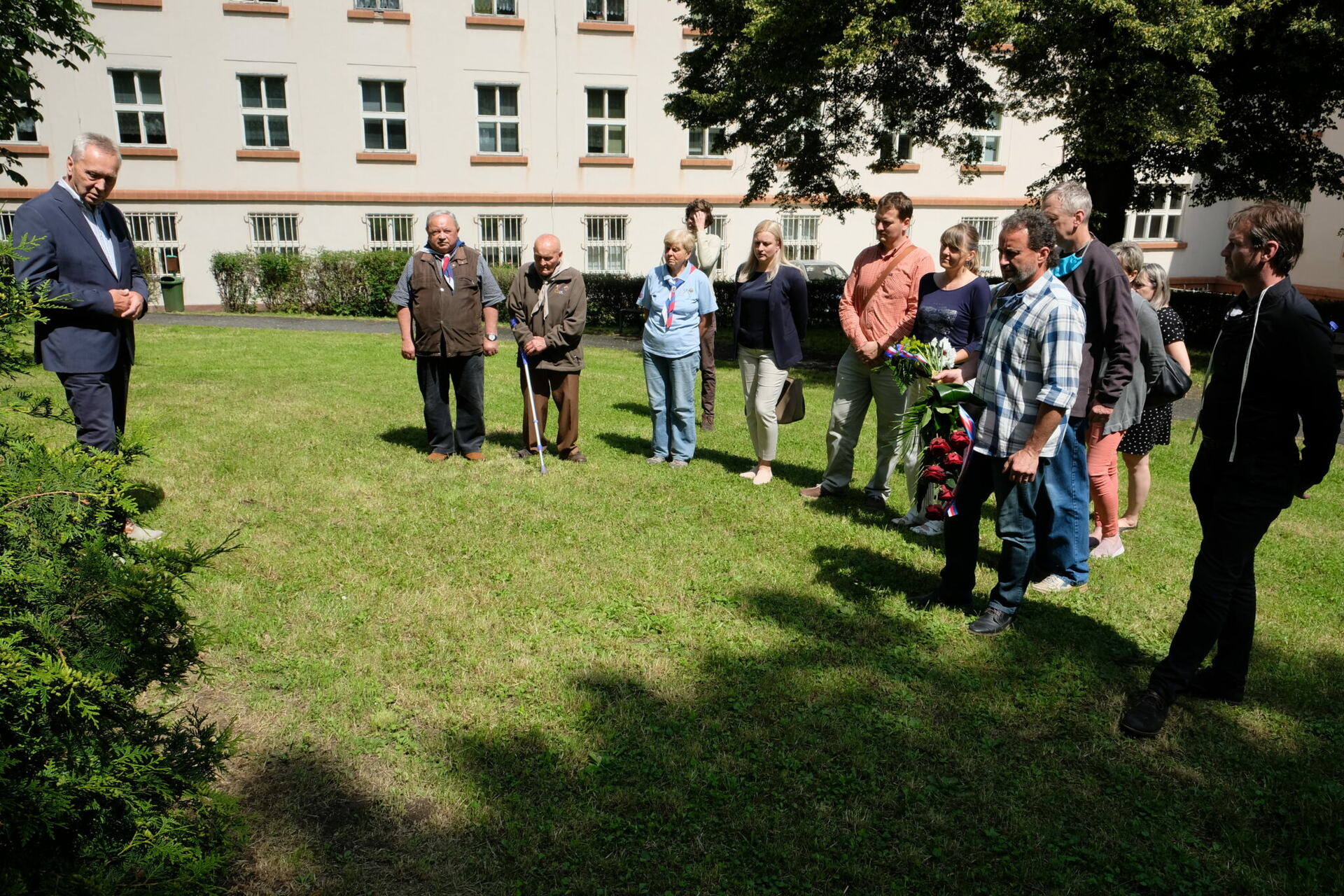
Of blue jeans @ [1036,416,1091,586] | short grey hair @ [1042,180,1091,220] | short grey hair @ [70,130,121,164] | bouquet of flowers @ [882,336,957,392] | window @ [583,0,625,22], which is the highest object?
window @ [583,0,625,22]

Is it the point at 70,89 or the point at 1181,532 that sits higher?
the point at 70,89

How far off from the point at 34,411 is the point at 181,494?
4278mm

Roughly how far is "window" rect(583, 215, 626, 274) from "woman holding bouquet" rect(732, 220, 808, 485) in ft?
65.1

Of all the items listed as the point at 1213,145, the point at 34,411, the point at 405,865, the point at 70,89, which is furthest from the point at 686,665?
the point at 70,89

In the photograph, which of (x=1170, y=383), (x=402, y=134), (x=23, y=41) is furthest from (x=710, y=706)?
(x=402, y=134)

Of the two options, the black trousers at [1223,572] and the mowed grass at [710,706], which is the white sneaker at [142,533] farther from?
the black trousers at [1223,572]

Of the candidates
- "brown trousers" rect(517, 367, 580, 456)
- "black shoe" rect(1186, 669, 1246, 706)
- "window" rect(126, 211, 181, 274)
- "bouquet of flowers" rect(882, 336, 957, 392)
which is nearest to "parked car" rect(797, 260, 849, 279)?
"window" rect(126, 211, 181, 274)

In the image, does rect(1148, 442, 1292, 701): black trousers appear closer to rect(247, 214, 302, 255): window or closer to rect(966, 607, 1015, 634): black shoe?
rect(966, 607, 1015, 634): black shoe

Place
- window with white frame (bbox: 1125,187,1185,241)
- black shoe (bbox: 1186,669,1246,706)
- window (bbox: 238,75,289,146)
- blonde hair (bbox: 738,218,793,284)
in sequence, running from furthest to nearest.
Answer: window with white frame (bbox: 1125,187,1185,241) → window (bbox: 238,75,289,146) → blonde hair (bbox: 738,218,793,284) → black shoe (bbox: 1186,669,1246,706)

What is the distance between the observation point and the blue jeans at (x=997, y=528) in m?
4.77

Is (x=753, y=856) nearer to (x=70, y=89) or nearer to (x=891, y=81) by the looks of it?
(x=891, y=81)

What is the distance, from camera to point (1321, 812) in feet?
11.5

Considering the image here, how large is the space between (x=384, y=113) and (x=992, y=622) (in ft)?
79.2

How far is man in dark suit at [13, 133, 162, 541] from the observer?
5309mm
